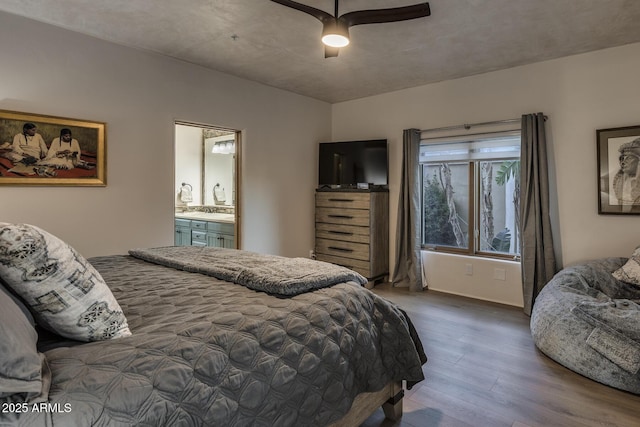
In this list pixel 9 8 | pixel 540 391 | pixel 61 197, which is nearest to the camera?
pixel 540 391

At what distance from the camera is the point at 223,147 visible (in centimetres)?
575

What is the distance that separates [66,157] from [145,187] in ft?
2.24

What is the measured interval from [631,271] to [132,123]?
15.0 feet

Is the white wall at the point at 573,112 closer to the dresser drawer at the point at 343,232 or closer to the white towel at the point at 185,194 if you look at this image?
the dresser drawer at the point at 343,232

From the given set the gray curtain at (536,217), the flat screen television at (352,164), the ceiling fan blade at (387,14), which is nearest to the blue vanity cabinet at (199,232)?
the flat screen television at (352,164)

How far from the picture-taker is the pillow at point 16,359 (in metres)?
0.76

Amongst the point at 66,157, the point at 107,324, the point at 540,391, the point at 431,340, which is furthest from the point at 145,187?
the point at 540,391

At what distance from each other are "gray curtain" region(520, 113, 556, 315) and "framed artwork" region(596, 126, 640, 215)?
17.9 inches

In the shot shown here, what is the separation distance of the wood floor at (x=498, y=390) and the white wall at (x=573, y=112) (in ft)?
3.69

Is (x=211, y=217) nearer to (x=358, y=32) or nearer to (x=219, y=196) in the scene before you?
(x=219, y=196)

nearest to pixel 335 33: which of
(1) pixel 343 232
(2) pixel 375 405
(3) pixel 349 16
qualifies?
(3) pixel 349 16

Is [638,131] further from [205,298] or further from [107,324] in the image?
[107,324]

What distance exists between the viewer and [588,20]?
2832 mm

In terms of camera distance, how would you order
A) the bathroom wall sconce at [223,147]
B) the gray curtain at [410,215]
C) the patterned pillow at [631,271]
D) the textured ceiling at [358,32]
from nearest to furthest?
the textured ceiling at [358,32] < the patterned pillow at [631,271] < the gray curtain at [410,215] < the bathroom wall sconce at [223,147]
